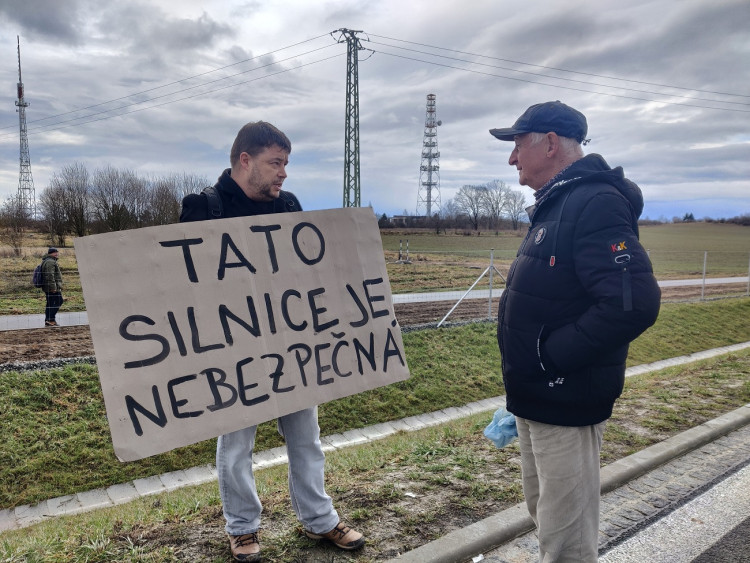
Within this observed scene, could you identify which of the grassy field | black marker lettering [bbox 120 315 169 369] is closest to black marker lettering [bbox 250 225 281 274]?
black marker lettering [bbox 120 315 169 369]

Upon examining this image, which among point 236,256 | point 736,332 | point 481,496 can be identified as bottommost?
point 736,332

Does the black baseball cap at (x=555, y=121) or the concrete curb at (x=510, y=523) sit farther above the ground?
the black baseball cap at (x=555, y=121)

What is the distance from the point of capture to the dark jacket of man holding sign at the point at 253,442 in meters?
2.91

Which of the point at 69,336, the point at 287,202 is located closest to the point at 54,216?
the point at 69,336

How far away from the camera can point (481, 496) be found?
3.86 meters

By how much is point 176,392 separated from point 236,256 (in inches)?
28.6

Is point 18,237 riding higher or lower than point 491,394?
higher

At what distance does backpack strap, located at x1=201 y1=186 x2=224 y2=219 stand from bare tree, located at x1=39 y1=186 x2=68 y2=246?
1311 inches

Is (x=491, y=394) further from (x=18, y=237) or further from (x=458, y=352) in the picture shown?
(x=18, y=237)

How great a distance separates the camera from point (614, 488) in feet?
13.7

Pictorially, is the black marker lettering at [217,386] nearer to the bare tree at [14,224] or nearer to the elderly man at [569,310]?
the elderly man at [569,310]

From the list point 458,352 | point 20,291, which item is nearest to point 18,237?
point 20,291

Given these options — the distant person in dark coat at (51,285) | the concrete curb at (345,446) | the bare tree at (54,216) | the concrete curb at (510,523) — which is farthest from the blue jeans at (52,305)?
the bare tree at (54,216)

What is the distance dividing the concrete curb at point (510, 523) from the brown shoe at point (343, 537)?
0.72 ft
